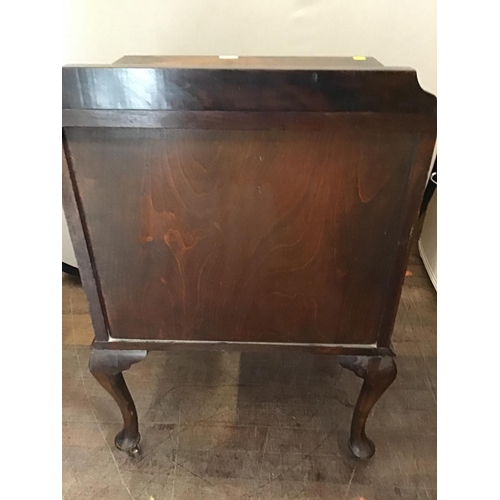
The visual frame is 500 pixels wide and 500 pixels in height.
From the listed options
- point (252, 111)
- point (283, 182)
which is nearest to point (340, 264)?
point (283, 182)

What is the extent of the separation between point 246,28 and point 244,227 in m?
0.71

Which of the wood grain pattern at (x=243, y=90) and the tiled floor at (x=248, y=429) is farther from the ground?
the wood grain pattern at (x=243, y=90)

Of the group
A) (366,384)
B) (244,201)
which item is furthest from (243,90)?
(366,384)

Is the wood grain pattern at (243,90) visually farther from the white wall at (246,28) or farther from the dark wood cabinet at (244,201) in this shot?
the white wall at (246,28)

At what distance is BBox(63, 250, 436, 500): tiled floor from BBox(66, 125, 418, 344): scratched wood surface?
32cm

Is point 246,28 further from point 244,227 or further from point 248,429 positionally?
point 248,429

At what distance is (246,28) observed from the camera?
1.23m

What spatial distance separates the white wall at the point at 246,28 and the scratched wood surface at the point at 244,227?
2.17ft

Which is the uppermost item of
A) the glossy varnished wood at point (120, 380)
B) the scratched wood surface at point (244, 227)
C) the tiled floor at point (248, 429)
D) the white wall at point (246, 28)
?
the white wall at point (246, 28)

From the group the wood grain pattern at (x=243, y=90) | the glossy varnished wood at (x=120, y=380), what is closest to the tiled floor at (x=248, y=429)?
the glossy varnished wood at (x=120, y=380)

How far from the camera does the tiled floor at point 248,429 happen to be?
97 cm

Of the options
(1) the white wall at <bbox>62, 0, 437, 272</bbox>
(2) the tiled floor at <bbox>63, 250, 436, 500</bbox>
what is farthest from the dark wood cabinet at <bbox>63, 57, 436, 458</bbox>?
(1) the white wall at <bbox>62, 0, 437, 272</bbox>

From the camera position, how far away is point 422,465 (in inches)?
40.0
